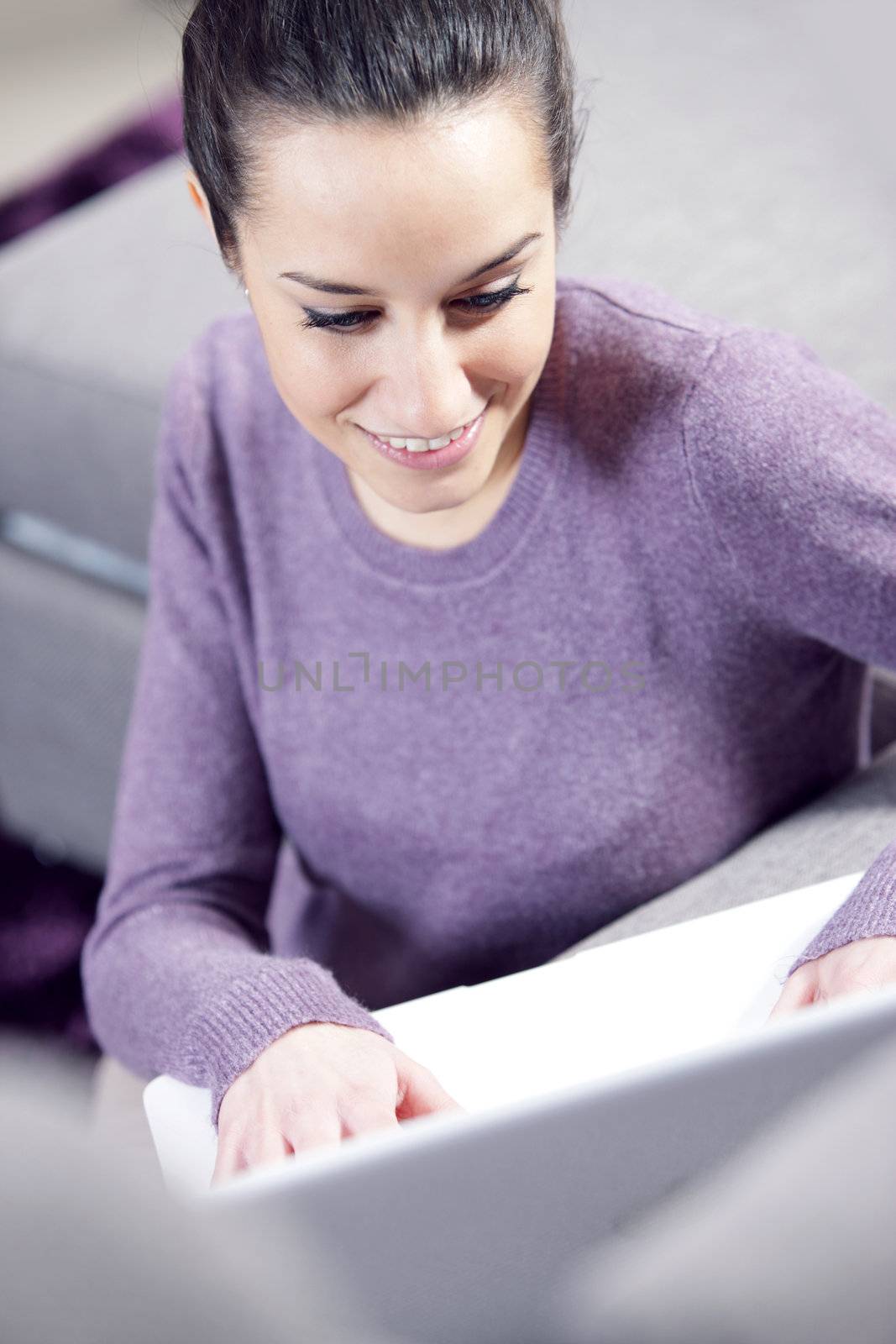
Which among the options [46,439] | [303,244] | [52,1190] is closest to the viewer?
[52,1190]

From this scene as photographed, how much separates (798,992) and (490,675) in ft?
1.07

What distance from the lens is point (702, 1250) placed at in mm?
347

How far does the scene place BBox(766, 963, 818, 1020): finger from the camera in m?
0.63

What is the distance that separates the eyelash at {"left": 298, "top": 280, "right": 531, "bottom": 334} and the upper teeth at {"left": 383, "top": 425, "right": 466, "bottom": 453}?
0.07 meters

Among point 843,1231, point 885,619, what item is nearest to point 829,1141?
point 843,1231

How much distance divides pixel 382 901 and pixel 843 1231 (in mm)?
674

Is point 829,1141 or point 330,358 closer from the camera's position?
point 829,1141

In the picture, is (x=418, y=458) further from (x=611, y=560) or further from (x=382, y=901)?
(x=382, y=901)

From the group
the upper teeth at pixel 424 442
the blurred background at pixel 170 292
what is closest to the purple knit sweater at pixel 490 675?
the upper teeth at pixel 424 442

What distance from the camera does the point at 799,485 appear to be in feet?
2.48

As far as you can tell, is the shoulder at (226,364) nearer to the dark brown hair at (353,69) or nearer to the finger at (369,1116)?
the dark brown hair at (353,69)

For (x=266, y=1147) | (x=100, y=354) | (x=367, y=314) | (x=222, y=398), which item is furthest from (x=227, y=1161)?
(x=100, y=354)

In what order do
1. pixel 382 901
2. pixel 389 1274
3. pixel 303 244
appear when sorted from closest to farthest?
pixel 389 1274
pixel 303 244
pixel 382 901

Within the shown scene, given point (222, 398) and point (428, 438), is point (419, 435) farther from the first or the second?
point (222, 398)
